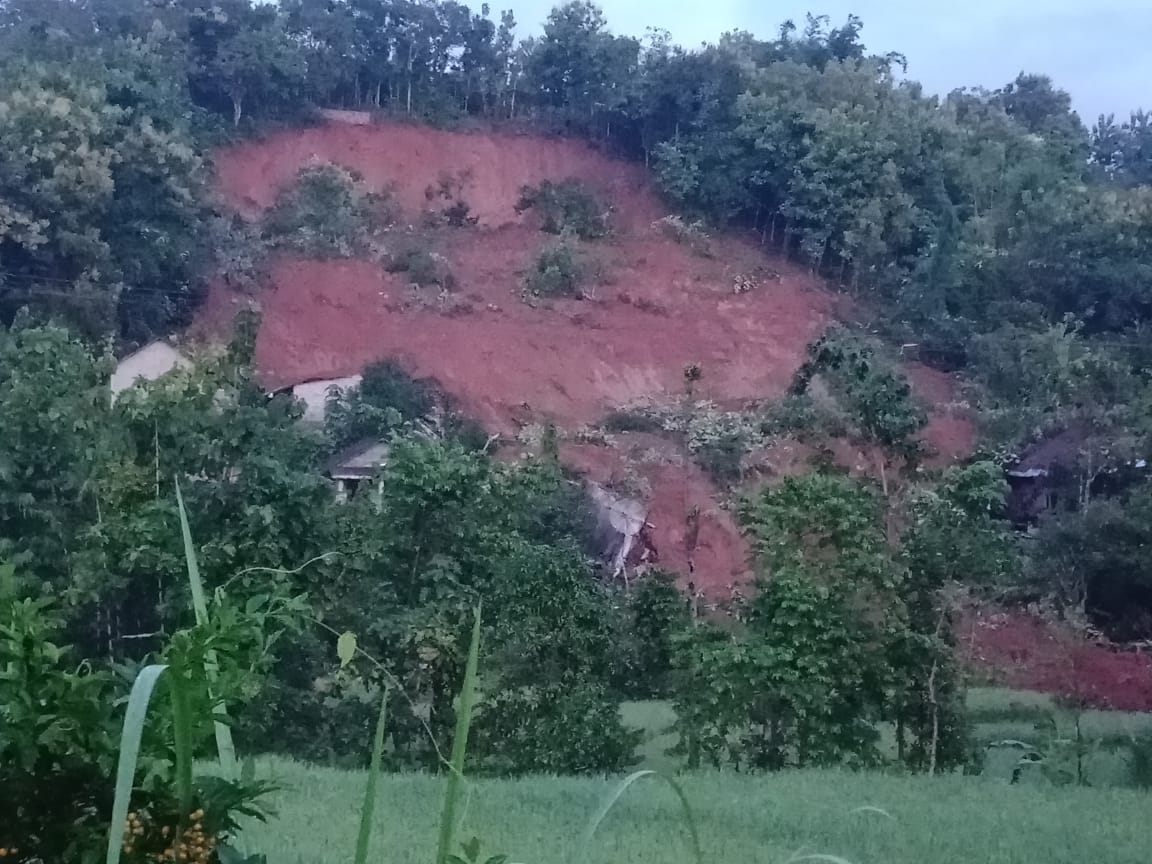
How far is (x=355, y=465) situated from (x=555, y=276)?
1.50 metres

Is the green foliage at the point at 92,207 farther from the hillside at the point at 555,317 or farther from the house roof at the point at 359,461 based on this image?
the house roof at the point at 359,461

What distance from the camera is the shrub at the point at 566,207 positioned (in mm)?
4938

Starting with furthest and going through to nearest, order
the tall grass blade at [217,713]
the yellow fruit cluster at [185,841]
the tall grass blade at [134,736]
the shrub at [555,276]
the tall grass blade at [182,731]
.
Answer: the shrub at [555,276] < the yellow fruit cluster at [185,841] < the tall grass blade at [217,713] < the tall grass blade at [182,731] < the tall grass blade at [134,736]

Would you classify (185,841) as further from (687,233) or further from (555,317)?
(687,233)

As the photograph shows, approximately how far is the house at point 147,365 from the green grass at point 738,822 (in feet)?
4.46

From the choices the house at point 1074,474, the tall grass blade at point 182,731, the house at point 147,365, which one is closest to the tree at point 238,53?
the house at point 147,365

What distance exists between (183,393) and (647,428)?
4.70ft

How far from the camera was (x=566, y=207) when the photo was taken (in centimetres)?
507

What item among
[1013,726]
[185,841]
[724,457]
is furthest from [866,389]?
[185,841]

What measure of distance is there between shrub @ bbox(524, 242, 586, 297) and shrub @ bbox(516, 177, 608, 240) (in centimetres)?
15

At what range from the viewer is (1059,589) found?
353cm

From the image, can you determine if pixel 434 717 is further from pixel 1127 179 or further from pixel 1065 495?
pixel 1127 179

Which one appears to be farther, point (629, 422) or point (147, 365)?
point (629, 422)

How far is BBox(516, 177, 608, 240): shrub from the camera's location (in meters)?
4.94
